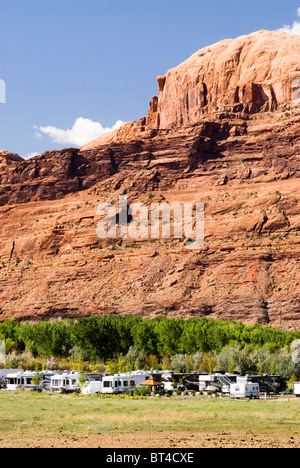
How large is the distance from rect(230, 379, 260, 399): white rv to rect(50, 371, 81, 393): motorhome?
46.4ft

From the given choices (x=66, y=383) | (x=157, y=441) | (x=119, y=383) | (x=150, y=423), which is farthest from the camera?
(x=66, y=383)

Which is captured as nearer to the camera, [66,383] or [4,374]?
[66,383]

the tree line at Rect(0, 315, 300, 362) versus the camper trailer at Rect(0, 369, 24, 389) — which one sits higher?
the tree line at Rect(0, 315, 300, 362)

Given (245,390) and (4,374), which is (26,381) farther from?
(245,390)

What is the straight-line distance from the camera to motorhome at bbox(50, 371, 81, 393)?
65000 mm

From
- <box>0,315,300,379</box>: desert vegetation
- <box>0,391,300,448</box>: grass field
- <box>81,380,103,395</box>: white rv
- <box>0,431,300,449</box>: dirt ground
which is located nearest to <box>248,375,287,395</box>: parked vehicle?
<box>0,391,300,448</box>: grass field

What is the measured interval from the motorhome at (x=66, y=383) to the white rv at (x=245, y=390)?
14.2 meters

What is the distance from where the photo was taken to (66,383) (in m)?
65.6

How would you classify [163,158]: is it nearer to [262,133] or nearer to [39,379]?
[262,133]

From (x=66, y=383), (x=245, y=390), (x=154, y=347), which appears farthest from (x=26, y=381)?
(x=154, y=347)

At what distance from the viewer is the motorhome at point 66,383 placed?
6500 centimetres

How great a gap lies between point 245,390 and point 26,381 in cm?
2254

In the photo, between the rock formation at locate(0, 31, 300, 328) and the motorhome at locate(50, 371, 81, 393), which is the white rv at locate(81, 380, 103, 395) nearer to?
the motorhome at locate(50, 371, 81, 393)

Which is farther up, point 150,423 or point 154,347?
point 154,347
